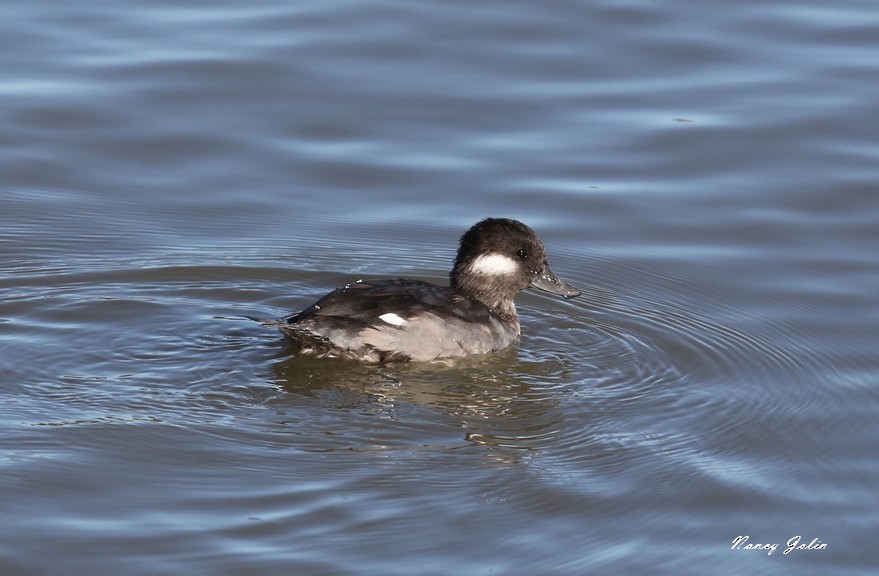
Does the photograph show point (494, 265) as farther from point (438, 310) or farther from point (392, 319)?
point (392, 319)

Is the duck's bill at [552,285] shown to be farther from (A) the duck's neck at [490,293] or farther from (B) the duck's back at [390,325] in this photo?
(B) the duck's back at [390,325]

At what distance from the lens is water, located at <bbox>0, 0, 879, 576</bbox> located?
7297 millimetres

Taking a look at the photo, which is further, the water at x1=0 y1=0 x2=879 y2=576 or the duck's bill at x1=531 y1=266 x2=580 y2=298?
the duck's bill at x1=531 y1=266 x2=580 y2=298

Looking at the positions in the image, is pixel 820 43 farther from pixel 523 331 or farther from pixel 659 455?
pixel 659 455

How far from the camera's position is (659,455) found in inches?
320

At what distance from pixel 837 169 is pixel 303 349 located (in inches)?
213

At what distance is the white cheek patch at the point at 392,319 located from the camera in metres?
9.48

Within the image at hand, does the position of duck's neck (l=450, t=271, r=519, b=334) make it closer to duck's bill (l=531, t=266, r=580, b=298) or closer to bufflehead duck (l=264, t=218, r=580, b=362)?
bufflehead duck (l=264, t=218, r=580, b=362)

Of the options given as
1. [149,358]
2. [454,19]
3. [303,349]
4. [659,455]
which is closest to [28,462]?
[149,358]

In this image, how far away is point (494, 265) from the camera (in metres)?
10.4

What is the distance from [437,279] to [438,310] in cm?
138
